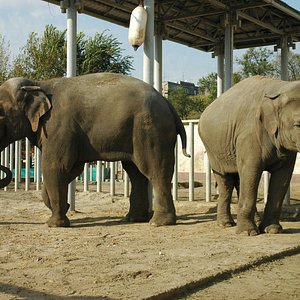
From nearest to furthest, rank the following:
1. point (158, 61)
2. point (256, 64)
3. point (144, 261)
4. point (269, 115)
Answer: point (144, 261)
point (269, 115)
point (158, 61)
point (256, 64)

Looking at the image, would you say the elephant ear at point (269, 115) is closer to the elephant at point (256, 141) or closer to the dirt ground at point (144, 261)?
the elephant at point (256, 141)

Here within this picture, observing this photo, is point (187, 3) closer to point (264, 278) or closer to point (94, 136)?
point (94, 136)

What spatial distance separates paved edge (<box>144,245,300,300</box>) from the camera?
4411mm

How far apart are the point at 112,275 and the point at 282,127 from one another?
3.14 metres

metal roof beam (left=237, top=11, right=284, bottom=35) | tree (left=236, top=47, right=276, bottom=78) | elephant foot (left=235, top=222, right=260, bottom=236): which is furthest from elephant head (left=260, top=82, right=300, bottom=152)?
tree (left=236, top=47, right=276, bottom=78)

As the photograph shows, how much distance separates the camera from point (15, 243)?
6.70 metres

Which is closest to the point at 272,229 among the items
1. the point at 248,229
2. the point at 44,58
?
the point at 248,229

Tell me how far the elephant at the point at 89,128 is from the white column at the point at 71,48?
4.68 ft

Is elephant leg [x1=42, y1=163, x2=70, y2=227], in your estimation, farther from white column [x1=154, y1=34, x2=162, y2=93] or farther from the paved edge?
white column [x1=154, y1=34, x2=162, y2=93]

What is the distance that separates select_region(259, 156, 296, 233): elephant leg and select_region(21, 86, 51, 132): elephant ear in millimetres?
3264

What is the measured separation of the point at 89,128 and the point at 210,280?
13.2 ft

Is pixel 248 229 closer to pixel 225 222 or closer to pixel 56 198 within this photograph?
pixel 225 222

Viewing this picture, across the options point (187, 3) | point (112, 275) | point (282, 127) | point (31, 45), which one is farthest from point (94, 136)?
point (31, 45)

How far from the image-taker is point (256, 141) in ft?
24.3
